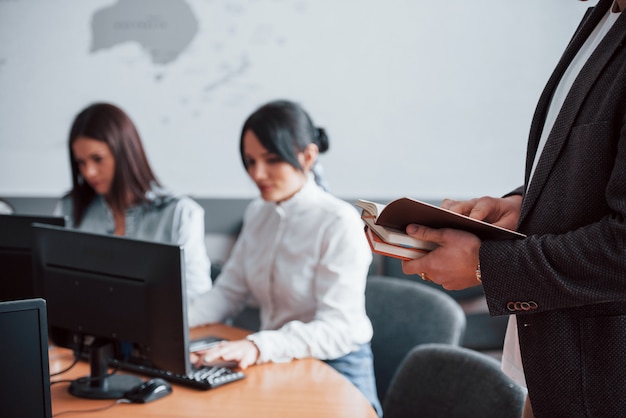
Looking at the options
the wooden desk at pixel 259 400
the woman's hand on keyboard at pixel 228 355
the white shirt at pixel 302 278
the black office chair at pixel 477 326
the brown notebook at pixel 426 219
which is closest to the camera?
the brown notebook at pixel 426 219

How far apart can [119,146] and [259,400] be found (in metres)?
1.36

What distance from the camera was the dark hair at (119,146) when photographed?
258 centimetres

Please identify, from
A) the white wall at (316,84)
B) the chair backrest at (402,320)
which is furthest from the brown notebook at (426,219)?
the white wall at (316,84)

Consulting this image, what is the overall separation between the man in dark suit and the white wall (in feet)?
8.12

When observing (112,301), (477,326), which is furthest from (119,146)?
(477,326)

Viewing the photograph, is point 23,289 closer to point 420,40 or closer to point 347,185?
point 347,185

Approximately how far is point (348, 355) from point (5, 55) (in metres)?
2.57

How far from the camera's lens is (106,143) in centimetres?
258

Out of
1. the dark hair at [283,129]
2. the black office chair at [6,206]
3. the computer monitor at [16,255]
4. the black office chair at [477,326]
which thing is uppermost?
the dark hair at [283,129]

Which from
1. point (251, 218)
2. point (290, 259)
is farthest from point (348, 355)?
point (251, 218)

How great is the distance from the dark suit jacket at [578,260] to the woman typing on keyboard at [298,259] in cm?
80

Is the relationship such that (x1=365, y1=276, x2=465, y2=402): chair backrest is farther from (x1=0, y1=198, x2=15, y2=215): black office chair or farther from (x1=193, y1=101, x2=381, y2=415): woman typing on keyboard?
(x1=0, y1=198, x2=15, y2=215): black office chair

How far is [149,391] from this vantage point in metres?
1.57

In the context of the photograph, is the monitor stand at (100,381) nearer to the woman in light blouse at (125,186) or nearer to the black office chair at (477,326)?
the woman in light blouse at (125,186)
